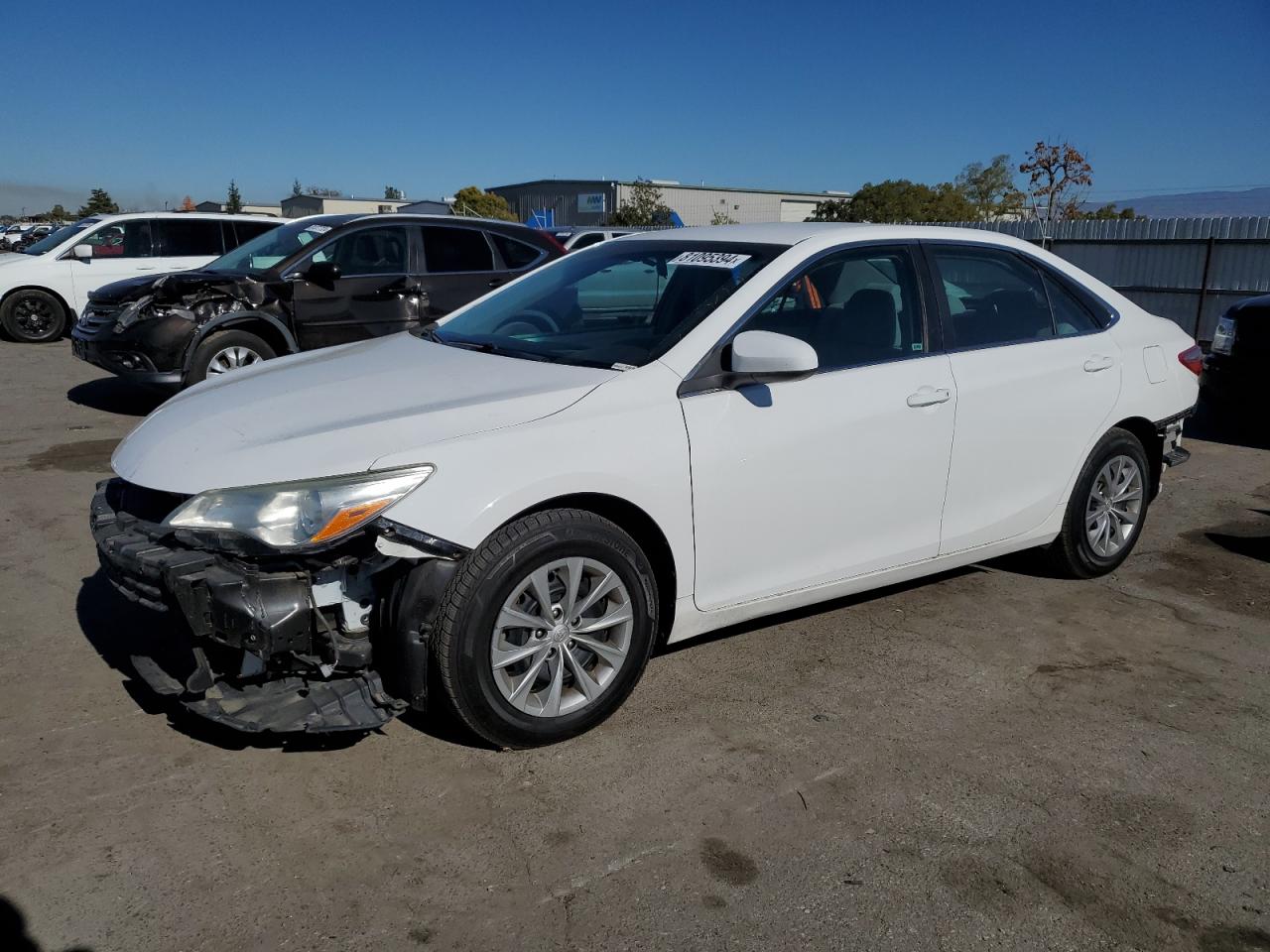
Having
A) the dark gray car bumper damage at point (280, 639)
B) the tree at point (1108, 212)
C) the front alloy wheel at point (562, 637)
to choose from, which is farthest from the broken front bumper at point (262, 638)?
the tree at point (1108, 212)

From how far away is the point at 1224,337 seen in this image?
8.65m

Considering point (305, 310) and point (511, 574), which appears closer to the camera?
point (511, 574)

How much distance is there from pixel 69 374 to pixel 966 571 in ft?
34.0

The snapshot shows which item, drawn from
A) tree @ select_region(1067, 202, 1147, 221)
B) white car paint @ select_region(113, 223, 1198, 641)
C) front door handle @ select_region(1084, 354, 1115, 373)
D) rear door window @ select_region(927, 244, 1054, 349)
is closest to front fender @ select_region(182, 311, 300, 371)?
white car paint @ select_region(113, 223, 1198, 641)

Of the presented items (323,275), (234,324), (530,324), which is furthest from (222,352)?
(530,324)

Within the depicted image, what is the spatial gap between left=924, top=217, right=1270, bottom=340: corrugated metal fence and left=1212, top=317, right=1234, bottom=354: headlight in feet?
17.5

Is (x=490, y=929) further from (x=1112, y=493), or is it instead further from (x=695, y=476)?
(x=1112, y=493)

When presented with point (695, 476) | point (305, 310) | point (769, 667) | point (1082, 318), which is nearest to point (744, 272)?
point (695, 476)

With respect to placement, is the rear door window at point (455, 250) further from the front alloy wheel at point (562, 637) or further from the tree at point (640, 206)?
the tree at point (640, 206)

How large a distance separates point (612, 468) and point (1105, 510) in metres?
2.95

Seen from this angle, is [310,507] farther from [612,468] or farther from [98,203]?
[98,203]

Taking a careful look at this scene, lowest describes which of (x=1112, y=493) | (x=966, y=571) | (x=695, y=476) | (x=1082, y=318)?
(x=966, y=571)

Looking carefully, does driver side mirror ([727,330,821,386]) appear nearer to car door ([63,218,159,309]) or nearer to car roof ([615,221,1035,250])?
car roof ([615,221,1035,250])

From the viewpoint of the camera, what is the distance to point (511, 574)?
313 centimetres
